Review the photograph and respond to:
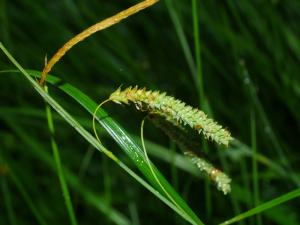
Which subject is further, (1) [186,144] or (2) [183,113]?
(1) [186,144]

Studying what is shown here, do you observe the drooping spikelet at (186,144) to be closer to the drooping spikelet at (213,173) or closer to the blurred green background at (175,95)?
the drooping spikelet at (213,173)

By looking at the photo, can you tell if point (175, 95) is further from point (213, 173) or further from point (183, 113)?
point (183, 113)

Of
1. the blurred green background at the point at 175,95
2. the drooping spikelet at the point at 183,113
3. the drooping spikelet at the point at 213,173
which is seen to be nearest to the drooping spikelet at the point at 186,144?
the drooping spikelet at the point at 213,173

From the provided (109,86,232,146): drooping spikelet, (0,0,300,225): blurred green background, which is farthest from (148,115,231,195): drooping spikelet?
(0,0,300,225): blurred green background

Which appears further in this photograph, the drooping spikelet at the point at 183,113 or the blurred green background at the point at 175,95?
the blurred green background at the point at 175,95

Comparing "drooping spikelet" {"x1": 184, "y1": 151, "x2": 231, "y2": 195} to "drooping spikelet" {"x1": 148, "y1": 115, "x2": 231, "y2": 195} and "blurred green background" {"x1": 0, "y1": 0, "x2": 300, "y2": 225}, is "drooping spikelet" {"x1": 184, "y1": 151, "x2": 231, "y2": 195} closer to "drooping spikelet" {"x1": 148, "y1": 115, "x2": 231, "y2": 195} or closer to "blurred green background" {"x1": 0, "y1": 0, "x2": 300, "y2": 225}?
"drooping spikelet" {"x1": 148, "y1": 115, "x2": 231, "y2": 195}

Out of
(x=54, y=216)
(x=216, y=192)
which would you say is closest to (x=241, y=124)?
(x=216, y=192)

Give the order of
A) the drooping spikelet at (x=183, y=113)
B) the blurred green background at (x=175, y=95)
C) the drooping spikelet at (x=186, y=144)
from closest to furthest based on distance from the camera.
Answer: the drooping spikelet at (x=183, y=113)
the drooping spikelet at (x=186, y=144)
the blurred green background at (x=175, y=95)

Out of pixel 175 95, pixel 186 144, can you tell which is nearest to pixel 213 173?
pixel 186 144

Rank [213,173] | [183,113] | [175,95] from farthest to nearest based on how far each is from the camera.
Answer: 1. [175,95]
2. [213,173]
3. [183,113]
